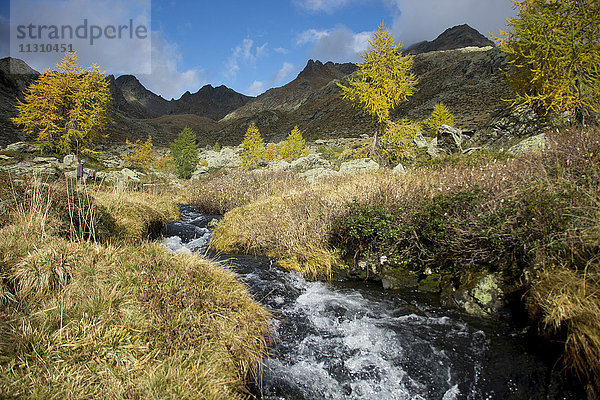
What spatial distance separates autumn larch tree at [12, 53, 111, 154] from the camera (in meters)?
19.9

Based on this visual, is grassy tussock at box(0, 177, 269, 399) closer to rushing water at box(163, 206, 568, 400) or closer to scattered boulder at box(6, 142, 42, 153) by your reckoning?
rushing water at box(163, 206, 568, 400)

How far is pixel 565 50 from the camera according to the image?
37.9 feet

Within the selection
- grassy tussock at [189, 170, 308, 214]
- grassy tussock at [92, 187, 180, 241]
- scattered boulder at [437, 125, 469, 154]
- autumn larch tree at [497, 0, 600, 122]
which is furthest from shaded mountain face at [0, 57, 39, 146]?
autumn larch tree at [497, 0, 600, 122]

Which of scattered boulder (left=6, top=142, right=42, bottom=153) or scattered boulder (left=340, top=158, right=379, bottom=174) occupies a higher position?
scattered boulder (left=6, top=142, right=42, bottom=153)

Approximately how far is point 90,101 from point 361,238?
25014 millimetres

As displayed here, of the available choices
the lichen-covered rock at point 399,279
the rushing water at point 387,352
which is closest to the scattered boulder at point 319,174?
the lichen-covered rock at point 399,279

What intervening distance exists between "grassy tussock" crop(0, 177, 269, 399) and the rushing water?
24.2 inches

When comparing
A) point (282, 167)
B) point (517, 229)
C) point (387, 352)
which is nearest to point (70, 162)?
point (282, 167)

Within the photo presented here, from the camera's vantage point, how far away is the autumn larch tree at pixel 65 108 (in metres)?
19.9

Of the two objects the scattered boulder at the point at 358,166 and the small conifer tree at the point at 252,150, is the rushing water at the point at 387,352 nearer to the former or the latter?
the scattered boulder at the point at 358,166

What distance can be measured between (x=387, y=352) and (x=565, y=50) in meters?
15.1

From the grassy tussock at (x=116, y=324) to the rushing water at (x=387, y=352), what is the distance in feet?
2.01

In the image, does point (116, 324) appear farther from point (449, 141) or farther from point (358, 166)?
point (449, 141)

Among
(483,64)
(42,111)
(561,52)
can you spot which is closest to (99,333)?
(561,52)
